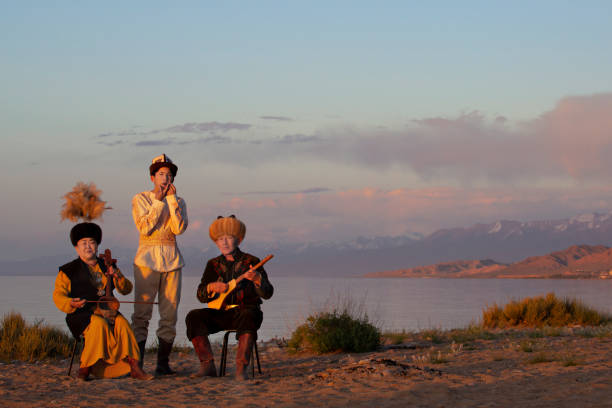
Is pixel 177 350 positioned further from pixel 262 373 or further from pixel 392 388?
pixel 392 388

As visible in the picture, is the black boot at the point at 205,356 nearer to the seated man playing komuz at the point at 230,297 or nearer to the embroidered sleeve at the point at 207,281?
the seated man playing komuz at the point at 230,297

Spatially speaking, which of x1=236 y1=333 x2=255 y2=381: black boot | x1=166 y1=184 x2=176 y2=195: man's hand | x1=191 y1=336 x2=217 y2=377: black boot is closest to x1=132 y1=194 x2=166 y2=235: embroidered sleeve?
x1=166 y1=184 x2=176 y2=195: man's hand

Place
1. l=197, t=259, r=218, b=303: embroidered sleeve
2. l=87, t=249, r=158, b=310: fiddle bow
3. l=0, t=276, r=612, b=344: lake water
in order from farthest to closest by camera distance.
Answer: l=0, t=276, r=612, b=344: lake water < l=197, t=259, r=218, b=303: embroidered sleeve < l=87, t=249, r=158, b=310: fiddle bow

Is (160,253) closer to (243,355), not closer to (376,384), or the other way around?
(243,355)

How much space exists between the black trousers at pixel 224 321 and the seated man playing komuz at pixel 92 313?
2.01 ft

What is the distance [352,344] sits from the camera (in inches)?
394

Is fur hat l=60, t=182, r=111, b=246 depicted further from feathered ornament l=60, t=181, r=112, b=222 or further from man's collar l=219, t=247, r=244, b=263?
man's collar l=219, t=247, r=244, b=263

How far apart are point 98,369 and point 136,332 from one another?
52cm

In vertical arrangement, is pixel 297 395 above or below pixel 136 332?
below

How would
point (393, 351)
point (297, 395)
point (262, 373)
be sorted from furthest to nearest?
1. point (393, 351)
2. point (262, 373)
3. point (297, 395)

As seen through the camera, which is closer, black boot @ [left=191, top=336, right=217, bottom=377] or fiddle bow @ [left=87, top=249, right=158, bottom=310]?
fiddle bow @ [left=87, top=249, right=158, bottom=310]

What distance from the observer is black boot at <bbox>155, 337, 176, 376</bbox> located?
25.8 feet

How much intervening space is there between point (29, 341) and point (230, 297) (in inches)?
152

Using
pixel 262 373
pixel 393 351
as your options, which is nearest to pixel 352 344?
pixel 393 351
